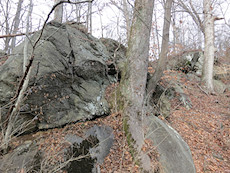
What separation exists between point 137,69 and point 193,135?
3387 millimetres

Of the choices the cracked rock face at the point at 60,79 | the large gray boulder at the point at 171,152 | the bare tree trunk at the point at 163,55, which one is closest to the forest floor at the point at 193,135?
the large gray boulder at the point at 171,152

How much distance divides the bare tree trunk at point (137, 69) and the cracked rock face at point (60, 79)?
40.5 inches

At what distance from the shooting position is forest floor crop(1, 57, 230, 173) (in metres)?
3.32

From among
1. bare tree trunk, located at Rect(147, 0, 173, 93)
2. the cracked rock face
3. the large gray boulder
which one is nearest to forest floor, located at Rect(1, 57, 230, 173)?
the large gray boulder

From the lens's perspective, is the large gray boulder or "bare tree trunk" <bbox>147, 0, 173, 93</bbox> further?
"bare tree trunk" <bbox>147, 0, 173, 93</bbox>

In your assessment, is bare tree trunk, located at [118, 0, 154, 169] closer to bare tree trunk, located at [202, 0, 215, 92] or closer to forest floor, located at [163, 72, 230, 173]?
forest floor, located at [163, 72, 230, 173]

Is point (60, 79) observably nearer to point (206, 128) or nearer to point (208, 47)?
point (206, 128)

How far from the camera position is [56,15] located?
7.08 m

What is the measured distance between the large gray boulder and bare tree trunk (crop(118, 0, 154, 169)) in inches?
23.3

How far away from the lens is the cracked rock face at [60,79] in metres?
3.64

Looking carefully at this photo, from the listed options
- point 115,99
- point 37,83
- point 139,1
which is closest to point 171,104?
point 115,99

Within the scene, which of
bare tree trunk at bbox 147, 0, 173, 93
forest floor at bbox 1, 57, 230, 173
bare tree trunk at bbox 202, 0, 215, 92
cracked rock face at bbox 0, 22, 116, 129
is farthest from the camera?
bare tree trunk at bbox 202, 0, 215, 92

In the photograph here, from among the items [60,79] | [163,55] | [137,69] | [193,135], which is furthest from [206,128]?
[60,79]

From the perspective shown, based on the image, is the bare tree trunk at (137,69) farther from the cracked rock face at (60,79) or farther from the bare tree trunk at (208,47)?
the bare tree trunk at (208,47)
